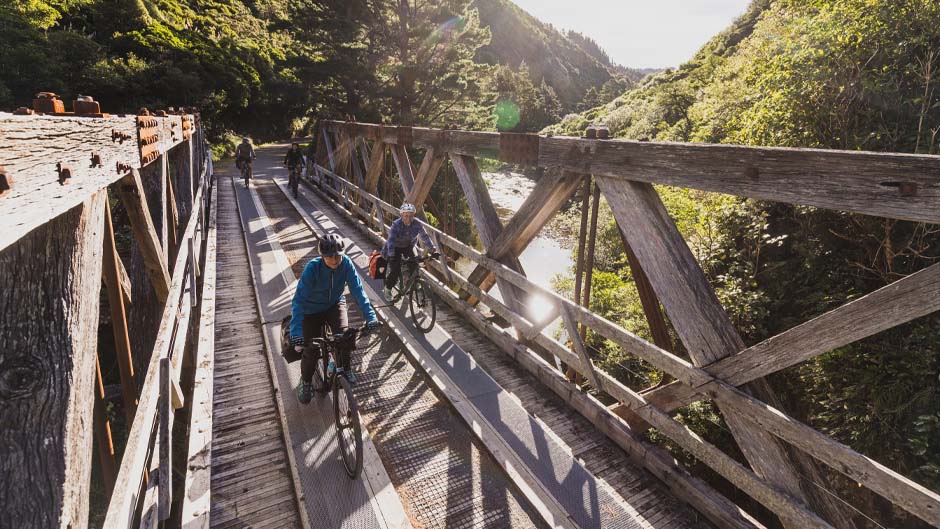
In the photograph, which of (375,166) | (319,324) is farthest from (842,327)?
→ (375,166)

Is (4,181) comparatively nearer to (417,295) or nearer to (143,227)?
(143,227)

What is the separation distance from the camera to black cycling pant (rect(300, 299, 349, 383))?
477 centimetres

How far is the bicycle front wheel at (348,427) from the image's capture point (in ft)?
13.6

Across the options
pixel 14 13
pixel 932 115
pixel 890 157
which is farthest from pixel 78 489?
pixel 14 13

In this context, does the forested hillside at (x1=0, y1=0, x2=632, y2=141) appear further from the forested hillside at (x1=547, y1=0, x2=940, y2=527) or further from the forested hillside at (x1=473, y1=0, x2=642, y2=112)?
the forested hillside at (x1=473, y1=0, x2=642, y2=112)

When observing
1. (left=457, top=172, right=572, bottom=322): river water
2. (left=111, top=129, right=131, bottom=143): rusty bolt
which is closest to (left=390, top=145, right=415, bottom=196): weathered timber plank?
(left=111, top=129, right=131, bottom=143): rusty bolt

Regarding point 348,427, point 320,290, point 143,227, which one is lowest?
point 348,427

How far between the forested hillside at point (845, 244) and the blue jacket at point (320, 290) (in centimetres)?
535

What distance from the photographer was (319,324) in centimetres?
482

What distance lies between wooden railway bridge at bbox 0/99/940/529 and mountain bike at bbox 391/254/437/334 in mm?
290

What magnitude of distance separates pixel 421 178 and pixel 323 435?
5513mm

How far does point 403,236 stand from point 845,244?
7.39 m

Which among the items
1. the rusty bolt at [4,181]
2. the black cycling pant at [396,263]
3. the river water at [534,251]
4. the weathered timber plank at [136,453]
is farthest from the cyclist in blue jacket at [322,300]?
the river water at [534,251]

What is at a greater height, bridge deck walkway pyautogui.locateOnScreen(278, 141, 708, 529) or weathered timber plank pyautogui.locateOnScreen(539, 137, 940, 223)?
weathered timber plank pyautogui.locateOnScreen(539, 137, 940, 223)
